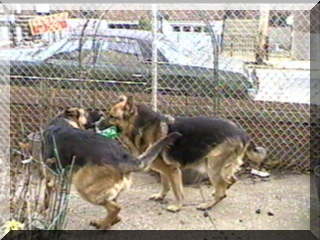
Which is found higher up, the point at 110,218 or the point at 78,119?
the point at 78,119

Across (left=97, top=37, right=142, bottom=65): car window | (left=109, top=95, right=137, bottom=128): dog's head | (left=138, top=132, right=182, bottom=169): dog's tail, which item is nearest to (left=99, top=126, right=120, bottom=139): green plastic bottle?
(left=109, top=95, right=137, bottom=128): dog's head

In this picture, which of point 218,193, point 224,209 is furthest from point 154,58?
point 224,209

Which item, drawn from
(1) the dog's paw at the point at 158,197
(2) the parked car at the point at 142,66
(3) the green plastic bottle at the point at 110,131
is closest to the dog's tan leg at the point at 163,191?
(1) the dog's paw at the point at 158,197

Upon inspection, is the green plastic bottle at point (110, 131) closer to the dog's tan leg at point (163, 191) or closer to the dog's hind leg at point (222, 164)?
the dog's tan leg at point (163, 191)

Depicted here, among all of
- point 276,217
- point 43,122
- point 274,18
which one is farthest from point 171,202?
point 274,18

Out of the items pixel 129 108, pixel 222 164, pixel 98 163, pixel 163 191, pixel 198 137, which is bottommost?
pixel 163 191

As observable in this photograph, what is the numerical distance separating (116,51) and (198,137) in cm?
182

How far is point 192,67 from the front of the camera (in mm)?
5504

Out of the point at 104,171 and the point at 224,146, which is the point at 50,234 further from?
the point at 224,146

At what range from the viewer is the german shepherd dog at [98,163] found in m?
3.63

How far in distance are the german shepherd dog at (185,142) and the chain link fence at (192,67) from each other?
96 centimetres

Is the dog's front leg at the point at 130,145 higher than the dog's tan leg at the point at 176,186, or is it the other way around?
the dog's front leg at the point at 130,145

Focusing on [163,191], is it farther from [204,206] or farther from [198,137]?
[198,137]

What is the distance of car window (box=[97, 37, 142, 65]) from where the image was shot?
5.52 metres
